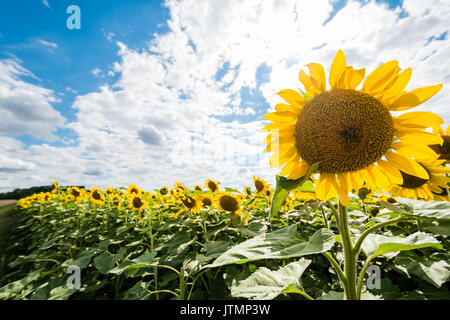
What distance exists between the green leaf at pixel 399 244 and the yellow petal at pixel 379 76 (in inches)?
29.3

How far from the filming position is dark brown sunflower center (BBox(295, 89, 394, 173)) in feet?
3.46

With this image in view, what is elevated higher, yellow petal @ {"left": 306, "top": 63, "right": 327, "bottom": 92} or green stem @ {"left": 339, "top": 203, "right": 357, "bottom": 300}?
yellow petal @ {"left": 306, "top": 63, "right": 327, "bottom": 92}

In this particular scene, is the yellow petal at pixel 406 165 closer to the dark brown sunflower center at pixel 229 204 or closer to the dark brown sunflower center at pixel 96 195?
the dark brown sunflower center at pixel 229 204

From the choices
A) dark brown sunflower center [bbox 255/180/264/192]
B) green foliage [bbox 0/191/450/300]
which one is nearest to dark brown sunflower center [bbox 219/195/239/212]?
green foliage [bbox 0/191/450/300]

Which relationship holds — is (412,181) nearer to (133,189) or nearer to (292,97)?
(292,97)

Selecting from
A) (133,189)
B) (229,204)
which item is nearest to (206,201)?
(229,204)

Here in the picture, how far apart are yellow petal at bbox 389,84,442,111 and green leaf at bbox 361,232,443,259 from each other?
0.63m

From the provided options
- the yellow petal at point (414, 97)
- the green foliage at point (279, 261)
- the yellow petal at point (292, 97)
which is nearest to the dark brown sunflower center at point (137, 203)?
the green foliage at point (279, 261)

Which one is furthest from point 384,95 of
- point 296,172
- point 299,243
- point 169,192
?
point 169,192

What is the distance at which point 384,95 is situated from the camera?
1105 millimetres

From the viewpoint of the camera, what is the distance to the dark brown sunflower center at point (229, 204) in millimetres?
3158

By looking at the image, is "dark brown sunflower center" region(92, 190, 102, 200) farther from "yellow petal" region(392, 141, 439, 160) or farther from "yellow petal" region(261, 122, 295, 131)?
"yellow petal" region(392, 141, 439, 160)

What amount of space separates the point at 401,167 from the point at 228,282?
1711mm

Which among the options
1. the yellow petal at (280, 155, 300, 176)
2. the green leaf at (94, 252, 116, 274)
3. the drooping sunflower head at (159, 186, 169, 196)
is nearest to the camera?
the yellow petal at (280, 155, 300, 176)
